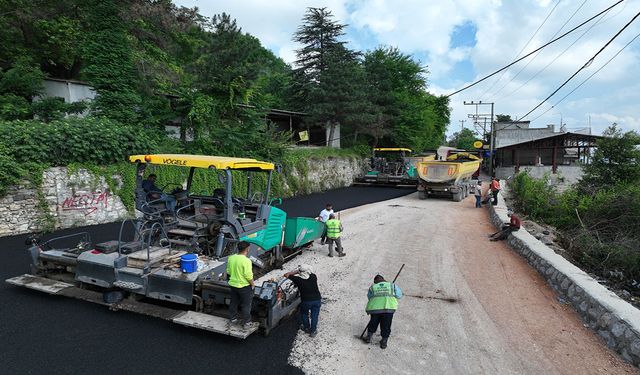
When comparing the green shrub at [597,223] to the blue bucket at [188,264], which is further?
the green shrub at [597,223]

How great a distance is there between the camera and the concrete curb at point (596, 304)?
508 centimetres

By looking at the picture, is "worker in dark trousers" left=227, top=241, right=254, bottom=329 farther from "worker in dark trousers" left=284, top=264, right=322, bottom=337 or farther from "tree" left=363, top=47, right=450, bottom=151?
"tree" left=363, top=47, right=450, bottom=151

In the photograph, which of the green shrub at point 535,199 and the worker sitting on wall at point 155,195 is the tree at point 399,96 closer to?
the green shrub at point 535,199

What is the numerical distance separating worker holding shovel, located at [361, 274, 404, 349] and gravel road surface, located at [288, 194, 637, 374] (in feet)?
0.71

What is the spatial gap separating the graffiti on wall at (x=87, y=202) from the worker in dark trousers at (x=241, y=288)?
9655 millimetres

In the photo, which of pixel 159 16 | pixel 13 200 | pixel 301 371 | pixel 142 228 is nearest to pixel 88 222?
pixel 13 200

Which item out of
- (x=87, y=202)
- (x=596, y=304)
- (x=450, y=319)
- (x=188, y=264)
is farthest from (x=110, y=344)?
(x=87, y=202)

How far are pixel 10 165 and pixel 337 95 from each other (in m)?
20.6

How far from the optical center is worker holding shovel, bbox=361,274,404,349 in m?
5.16

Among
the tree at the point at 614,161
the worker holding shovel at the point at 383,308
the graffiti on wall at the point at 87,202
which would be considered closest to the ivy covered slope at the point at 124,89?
the graffiti on wall at the point at 87,202

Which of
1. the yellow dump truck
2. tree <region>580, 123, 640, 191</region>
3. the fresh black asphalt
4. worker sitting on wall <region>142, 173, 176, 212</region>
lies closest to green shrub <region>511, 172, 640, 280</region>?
tree <region>580, 123, 640, 191</region>

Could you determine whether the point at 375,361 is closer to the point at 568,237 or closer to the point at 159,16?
the point at 568,237

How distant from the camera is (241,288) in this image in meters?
5.03

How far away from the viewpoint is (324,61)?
30.8 m
